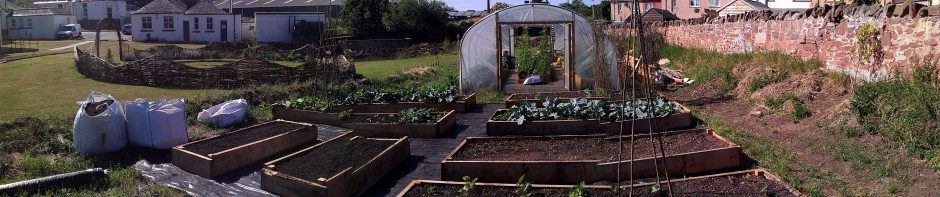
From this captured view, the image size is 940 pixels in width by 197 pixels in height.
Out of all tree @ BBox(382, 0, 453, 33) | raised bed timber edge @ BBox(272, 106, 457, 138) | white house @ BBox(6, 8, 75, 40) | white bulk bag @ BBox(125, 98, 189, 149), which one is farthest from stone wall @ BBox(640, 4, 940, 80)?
white house @ BBox(6, 8, 75, 40)

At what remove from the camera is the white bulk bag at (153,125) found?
8.81 m

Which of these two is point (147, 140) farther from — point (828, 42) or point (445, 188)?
point (828, 42)

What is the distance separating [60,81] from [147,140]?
10.8 metres

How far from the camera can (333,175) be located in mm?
6680

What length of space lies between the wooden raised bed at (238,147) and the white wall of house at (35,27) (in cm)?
3962

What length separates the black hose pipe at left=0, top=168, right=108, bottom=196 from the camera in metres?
6.47

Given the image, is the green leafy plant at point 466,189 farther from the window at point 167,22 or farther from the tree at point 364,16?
the window at point 167,22

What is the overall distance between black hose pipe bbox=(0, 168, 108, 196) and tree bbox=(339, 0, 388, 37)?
112ft

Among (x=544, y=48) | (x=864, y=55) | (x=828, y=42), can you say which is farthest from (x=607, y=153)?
(x=544, y=48)

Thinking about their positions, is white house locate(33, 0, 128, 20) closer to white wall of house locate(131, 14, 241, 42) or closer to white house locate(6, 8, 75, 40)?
white house locate(6, 8, 75, 40)

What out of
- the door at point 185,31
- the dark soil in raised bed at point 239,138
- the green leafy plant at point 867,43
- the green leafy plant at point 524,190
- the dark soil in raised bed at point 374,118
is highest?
the door at point 185,31

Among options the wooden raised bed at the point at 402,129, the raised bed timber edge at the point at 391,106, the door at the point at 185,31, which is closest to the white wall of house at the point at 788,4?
the raised bed timber edge at the point at 391,106

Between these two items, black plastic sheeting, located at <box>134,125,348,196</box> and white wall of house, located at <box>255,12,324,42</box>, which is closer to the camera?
black plastic sheeting, located at <box>134,125,348,196</box>

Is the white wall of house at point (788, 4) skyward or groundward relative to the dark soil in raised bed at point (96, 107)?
skyward
